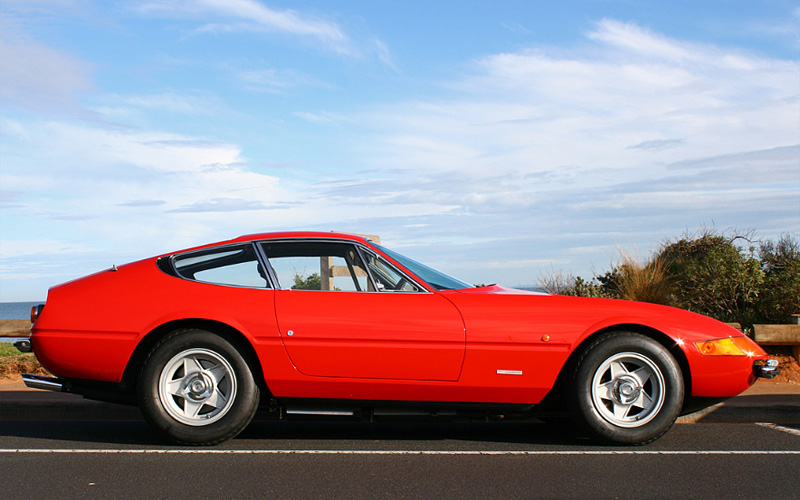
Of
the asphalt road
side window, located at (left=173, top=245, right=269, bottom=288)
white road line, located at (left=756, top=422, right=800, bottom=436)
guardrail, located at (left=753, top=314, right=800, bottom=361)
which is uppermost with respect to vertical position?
side window, located at (left=173, top=245, right=269, bottom=288)

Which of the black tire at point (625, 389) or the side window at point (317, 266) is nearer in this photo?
the black tire at point (625, 389)

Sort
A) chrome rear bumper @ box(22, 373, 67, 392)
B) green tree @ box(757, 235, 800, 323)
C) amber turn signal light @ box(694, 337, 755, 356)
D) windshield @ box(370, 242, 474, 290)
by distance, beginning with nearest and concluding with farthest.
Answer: amber turn signal light @ box(694, 337, 755, 356) < chrome rear bumper @ box(22, 373, 67, 392) < windshield @ box(370, 242, 474, 290) < green tree @ box(757, 235, 800, 323)

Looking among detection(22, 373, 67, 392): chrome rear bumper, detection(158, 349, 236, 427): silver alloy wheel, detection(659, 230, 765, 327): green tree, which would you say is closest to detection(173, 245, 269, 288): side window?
detection(158, 349, 236, 427): silver alloy wheel

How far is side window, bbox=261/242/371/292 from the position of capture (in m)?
5.23

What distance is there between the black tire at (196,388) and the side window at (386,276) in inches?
42.9

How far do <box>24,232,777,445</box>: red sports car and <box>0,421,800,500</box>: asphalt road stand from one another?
0.28 m

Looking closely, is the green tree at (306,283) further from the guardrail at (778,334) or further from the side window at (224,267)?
the guardrail at (778,334)

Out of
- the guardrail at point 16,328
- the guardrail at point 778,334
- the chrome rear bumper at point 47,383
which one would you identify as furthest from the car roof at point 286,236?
the guardrail at point 778,334

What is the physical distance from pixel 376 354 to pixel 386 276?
0.62m

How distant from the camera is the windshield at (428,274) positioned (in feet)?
17.3

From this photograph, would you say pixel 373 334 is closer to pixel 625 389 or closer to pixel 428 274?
pixel 428 274

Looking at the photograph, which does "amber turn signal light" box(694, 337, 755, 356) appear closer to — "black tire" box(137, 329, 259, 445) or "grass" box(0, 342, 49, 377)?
"black tire" box(137, 329, 259, 445)

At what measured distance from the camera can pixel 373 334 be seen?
4.91m

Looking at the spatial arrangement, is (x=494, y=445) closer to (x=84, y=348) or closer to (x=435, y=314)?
(x=435, y=314)
